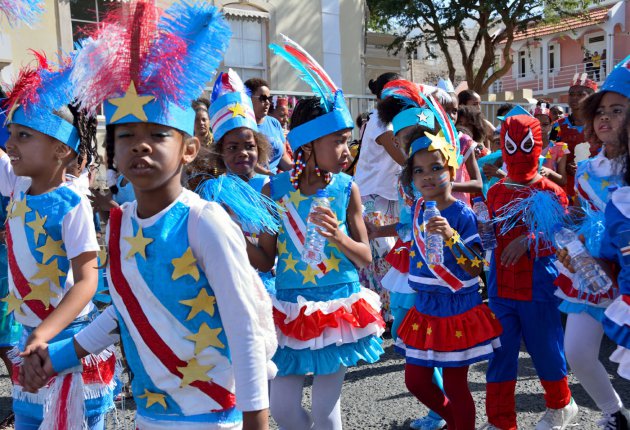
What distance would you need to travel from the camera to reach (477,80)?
22.0 meters

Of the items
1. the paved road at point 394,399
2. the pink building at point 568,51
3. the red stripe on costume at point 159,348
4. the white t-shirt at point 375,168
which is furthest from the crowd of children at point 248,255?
the pink building at point 568,51

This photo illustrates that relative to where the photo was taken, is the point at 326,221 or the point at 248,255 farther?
the point at 248,255

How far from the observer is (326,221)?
3.05 m

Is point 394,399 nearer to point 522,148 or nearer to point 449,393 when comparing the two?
point 449,393

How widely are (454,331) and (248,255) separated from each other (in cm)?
112

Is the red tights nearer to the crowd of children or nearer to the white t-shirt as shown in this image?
the crowd of children

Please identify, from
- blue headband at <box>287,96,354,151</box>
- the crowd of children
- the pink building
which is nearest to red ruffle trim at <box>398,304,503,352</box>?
the crowd of children

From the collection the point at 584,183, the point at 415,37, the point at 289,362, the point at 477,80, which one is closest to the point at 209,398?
the point at 289,362

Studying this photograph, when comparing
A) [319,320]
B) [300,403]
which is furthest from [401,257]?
[300,403]

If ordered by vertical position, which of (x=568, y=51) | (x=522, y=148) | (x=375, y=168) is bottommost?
(x=375, y=168)

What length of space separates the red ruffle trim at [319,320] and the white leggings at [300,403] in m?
0.21

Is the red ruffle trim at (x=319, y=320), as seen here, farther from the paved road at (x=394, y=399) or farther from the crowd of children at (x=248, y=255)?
the paved road at (x=394, y=399)

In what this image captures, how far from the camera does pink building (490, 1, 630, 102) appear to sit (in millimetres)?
33688

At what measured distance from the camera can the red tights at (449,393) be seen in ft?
11.5
